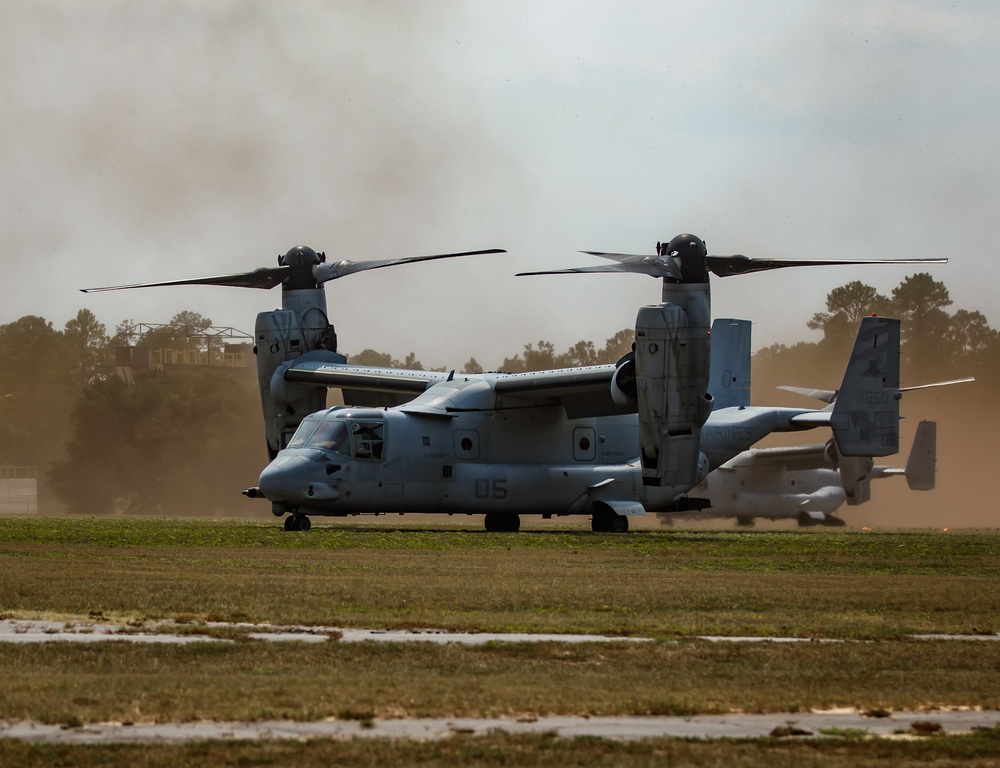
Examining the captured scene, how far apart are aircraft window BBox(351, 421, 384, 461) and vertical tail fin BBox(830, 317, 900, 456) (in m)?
11.7

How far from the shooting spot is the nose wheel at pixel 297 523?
3625 cm

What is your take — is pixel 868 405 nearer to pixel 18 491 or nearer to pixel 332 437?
pixel 332 437

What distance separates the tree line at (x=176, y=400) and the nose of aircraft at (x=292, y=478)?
44.3m

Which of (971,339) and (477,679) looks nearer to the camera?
(477,679)

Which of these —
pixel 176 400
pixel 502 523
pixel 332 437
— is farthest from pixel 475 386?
pixel 176 400

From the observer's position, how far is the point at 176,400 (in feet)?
270

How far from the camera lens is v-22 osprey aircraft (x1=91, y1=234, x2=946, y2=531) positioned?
3559 cm

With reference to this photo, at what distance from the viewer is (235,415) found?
83812 mm

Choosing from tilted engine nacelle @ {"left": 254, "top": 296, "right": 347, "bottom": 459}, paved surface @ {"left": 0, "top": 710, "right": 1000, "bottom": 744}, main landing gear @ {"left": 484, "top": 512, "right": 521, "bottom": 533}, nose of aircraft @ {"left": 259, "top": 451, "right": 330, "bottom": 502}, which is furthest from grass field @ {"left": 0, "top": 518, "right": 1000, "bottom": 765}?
tilted engine nacelle @ {"left": 254, "top": 296, "right": 347, "bottom": 459}

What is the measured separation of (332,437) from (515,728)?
26839 mm

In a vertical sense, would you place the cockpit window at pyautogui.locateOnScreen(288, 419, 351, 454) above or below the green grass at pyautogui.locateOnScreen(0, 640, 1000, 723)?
above

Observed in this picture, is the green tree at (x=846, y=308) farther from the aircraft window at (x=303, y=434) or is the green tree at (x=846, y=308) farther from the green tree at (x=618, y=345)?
the aircraft window at (x=303, y=434)

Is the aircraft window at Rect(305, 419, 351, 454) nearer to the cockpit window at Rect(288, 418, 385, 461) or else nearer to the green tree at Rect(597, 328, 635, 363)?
the cockpit window at Rect(288, 418, 385, 461)

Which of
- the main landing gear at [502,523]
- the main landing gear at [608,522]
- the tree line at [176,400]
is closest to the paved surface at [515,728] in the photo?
the main landing gear at [608,522]
